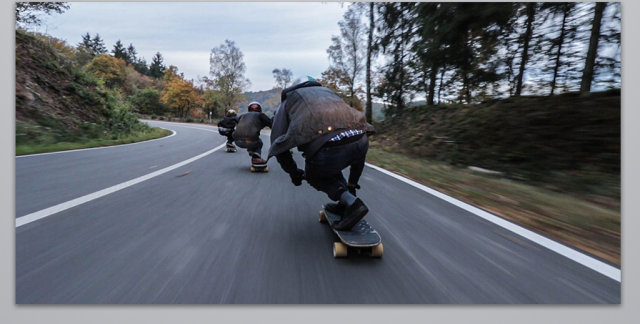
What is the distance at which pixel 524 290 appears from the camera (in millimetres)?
1853

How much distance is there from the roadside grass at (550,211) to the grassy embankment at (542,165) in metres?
0.01

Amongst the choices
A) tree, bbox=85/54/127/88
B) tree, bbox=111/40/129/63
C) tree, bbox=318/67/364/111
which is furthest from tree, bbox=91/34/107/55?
tree, bbox=318/67/364/111

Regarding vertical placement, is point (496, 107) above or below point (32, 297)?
above

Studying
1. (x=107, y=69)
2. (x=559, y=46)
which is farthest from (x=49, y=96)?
(x=107, y=69)

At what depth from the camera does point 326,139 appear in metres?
2.30

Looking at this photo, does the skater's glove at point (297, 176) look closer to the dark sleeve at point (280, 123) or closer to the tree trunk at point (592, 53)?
the dark sleeve at point (280, 123)

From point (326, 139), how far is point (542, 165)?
631 centimetres

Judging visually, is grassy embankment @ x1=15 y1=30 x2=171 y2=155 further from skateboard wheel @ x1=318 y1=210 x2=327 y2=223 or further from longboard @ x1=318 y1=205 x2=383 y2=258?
longboard @ x1=318 y1=205 x2=383 y2=258

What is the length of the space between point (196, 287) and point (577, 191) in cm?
613

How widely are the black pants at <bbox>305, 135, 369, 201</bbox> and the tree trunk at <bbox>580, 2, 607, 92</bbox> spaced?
821 cm

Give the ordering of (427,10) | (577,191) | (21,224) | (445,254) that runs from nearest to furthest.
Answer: (445,254), (21,224), (577,191), (427,10)

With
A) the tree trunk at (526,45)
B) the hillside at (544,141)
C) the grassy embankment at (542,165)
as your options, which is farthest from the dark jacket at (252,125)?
the tree trunk at (526,45)

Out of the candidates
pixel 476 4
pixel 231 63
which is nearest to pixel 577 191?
pixel 476 4

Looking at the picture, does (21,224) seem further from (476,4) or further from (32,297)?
(476,4)
